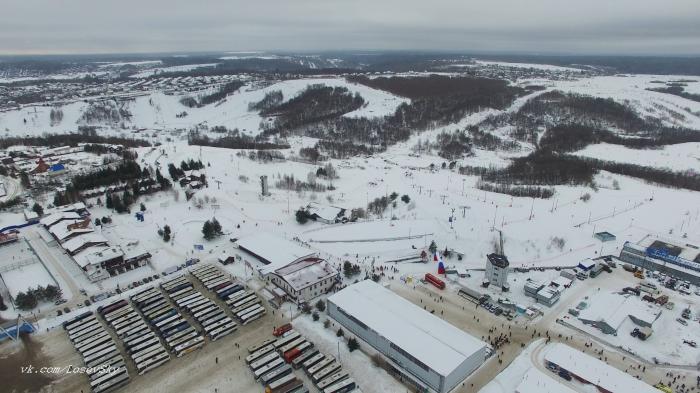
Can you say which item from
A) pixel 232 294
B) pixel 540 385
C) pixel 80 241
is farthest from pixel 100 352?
pixel 540 385

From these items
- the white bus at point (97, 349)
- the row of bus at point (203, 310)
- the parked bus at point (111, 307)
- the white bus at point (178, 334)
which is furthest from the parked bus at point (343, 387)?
the parked bus at point (111, 307)

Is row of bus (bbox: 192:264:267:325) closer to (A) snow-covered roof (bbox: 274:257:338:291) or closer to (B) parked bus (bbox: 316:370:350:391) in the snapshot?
(A) snow-covered roof (bbox: 274:257:338:291)

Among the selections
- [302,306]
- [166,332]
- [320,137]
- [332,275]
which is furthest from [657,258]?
[320,137]

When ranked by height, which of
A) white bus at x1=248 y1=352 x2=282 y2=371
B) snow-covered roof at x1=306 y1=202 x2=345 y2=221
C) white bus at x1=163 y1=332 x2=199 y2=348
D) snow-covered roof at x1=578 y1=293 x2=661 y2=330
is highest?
snow-covered roof at x1=306 y1=202 x2=345 y2=221

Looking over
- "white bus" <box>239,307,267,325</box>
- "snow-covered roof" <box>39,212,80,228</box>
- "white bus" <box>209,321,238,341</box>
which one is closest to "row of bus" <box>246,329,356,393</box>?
"white bus" <box>209,321,238,341</box>

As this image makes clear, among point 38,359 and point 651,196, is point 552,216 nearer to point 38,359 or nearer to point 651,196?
point 651,196

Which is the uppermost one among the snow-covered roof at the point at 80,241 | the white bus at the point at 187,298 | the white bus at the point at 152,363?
the snow-covered roof at the point at 80,241

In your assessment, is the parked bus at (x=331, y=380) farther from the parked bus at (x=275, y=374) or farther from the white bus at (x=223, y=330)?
the white bus at (x=223, y=330)
